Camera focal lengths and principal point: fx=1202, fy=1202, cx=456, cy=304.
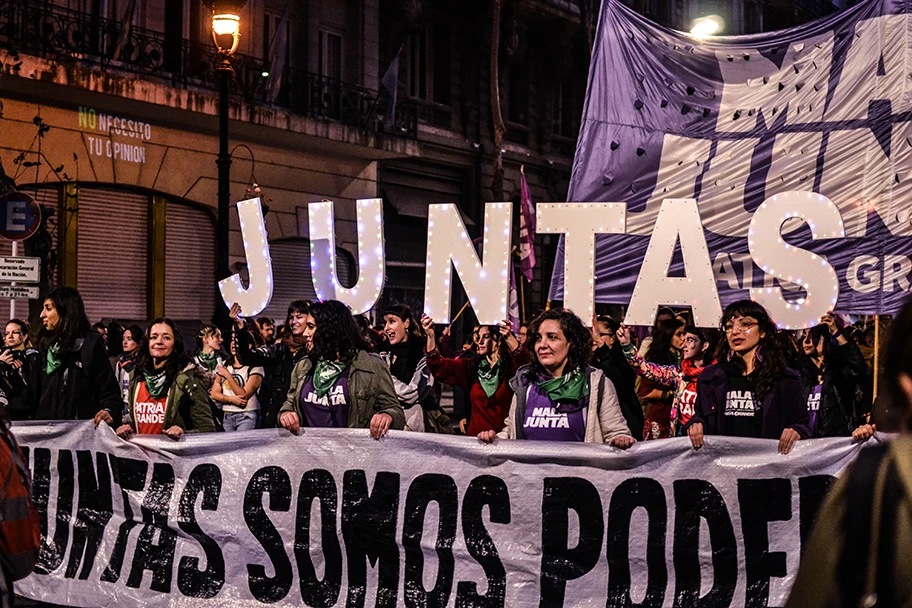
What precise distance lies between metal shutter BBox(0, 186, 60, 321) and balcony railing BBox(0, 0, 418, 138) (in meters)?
1.89

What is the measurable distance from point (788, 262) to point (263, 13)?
613 inches

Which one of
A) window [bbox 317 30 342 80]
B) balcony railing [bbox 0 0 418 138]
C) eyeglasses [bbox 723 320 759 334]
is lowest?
eyeglasses [bbox 723 320 759 334]

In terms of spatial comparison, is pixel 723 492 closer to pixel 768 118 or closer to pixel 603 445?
pixel 603 445

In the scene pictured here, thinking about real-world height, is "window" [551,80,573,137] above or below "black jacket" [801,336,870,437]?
above

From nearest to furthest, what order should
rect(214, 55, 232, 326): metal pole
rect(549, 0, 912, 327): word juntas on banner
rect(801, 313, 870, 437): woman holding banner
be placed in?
rect(549, 0, 912, 327): word juntas on banner
rect(801, 313, 870, 437): woman holding banner
rect(214, 55, 232, 326): metal pole

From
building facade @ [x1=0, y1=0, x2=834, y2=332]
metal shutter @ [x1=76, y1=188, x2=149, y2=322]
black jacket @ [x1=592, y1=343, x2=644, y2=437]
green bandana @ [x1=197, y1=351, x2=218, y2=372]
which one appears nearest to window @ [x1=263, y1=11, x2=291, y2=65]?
building facade @ [x1=0, y1=0, x2=834, y2=332]

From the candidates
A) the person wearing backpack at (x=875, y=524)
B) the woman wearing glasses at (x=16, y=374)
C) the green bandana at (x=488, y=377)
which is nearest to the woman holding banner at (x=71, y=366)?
the woman wearing glasses at (x=16, y=374)

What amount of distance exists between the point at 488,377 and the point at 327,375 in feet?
5.63

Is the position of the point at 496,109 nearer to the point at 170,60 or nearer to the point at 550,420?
the point at 170,60

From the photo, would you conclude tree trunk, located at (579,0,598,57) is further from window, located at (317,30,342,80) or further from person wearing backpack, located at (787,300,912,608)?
person wearing backpack, located at (787,300,912,608)

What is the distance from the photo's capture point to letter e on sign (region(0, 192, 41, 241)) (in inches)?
485

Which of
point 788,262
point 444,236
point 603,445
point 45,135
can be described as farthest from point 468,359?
point 45,135

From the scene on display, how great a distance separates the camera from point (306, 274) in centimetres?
2197

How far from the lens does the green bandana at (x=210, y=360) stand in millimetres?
9883
